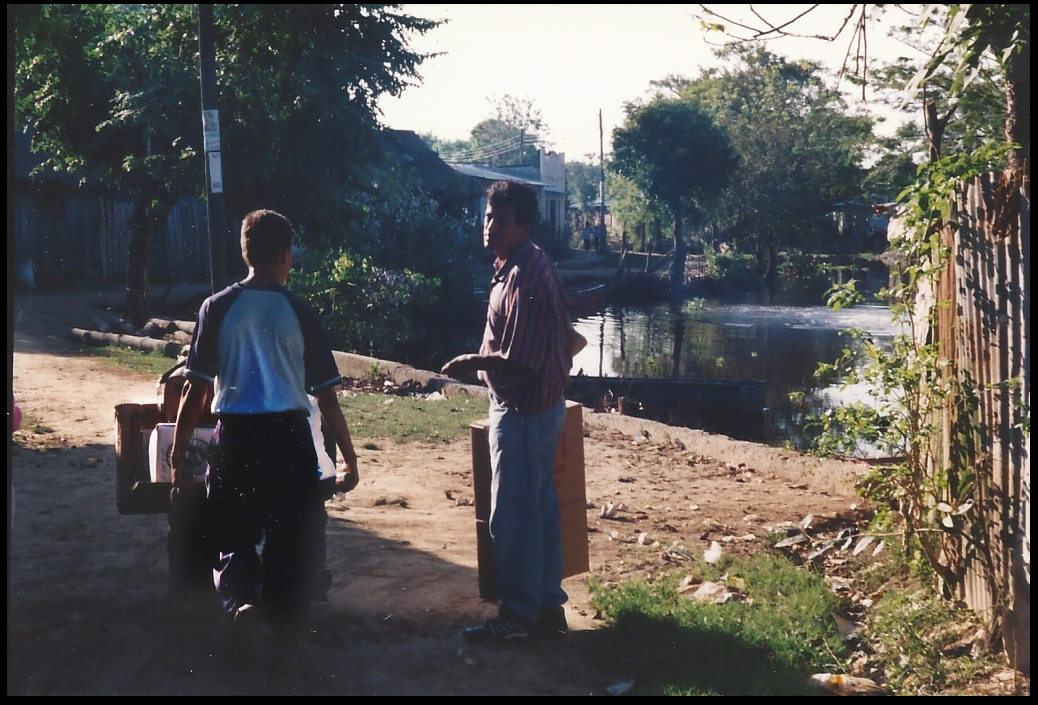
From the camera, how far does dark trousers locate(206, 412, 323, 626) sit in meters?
4.00

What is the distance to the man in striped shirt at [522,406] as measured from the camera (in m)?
4.30

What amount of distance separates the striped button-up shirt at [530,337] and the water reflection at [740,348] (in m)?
11.0

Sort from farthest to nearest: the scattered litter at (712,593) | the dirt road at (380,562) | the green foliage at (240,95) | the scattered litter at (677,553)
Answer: the green foliage at (240,95), the scattered litter at (677,553), the scattered litter at (712,593), the dirt road at (380,562)

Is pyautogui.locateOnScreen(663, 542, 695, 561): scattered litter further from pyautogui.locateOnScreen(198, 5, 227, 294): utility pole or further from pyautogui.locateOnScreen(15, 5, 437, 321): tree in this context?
pyautogui.locateOnScreen(15, 5, 437, 321): tree

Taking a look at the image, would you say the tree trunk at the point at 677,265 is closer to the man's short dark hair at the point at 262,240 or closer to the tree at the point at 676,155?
the tree at the point at 676,155

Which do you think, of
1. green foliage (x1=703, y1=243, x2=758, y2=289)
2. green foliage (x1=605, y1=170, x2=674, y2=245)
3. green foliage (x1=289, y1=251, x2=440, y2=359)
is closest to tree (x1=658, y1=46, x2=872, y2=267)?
green foliage (x1=703, y1=243, x2=758, y2=289)

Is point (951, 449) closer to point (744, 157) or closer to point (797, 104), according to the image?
point (744, 157)

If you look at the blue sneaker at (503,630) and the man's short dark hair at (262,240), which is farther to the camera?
the blue sneaker at (503,630)

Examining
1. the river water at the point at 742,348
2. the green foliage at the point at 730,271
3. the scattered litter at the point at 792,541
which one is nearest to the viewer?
the scattered litter at the point at 792,541

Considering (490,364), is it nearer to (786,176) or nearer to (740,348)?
(740,348)

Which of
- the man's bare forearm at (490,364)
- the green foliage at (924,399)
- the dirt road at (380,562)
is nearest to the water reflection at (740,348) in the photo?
the dirt road at (380,562)

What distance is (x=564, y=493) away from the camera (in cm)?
486

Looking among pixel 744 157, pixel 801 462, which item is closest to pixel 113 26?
pixel 801 462

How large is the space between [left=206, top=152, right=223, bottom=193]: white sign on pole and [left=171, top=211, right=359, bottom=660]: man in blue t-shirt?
31.0ft
